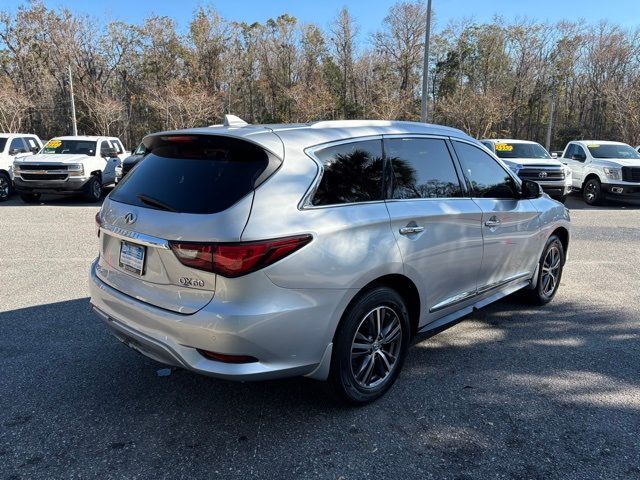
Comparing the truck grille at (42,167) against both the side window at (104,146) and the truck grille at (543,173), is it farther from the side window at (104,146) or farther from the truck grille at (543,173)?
the truck grille at (543,173)

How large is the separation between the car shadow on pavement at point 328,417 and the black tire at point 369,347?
13 centimetres

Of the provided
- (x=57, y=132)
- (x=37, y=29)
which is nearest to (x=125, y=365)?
(x=37, y=29)

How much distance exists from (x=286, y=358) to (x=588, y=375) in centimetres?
241

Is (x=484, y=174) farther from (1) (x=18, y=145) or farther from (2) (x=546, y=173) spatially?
(1) (x=18, y=145)

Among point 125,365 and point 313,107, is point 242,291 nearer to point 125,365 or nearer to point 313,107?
point 125,365

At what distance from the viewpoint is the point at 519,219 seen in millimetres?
4500

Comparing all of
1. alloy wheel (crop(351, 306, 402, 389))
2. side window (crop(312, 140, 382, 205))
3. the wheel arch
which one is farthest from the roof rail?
alloy wheel (crop(351, 306, 402, 389))

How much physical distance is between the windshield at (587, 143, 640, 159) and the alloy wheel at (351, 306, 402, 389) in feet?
49.6

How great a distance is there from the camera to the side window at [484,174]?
4.10 meters

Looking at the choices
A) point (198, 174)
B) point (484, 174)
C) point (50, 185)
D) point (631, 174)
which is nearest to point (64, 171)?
point (50, 185)

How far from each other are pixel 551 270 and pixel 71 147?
14274 millimetres

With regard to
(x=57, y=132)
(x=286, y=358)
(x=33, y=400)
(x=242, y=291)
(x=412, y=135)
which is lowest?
(x=33, y=400)

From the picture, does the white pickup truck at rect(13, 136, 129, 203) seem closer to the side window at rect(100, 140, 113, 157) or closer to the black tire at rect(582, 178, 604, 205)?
the side window at rect(100, 140, 113, 157)

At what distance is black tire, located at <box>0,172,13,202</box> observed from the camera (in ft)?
46.6
